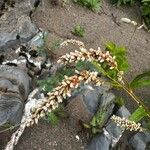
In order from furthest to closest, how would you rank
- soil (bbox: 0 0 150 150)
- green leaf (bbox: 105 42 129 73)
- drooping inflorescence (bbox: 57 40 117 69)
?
soil (bbox: 0 0 150 150)
green leaf (bbox: 105 42 129 73)
drooping inflorescence (bbox: 57 40 117 69)

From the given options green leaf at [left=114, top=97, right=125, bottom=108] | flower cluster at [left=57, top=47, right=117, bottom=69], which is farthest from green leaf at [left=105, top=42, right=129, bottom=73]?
flower cluster at [left=57, top=47, right=117, bottom=69]

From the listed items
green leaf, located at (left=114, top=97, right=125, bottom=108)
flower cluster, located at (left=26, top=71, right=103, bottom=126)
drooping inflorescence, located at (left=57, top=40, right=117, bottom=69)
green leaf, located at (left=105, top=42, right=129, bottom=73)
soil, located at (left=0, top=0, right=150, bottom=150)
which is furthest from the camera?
soil, located at (left=0, top=0, right=150, bottom=150)

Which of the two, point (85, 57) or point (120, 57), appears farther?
point (120, 57)

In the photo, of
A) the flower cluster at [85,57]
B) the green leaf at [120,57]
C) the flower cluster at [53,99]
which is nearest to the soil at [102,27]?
the green leaf at [120,57]

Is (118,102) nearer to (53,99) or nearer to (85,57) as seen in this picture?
(85,57)

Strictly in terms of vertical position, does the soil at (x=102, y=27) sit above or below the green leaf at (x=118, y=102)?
below

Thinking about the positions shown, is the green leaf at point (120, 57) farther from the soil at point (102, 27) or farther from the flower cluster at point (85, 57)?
the flower cluster at point (85, 57)

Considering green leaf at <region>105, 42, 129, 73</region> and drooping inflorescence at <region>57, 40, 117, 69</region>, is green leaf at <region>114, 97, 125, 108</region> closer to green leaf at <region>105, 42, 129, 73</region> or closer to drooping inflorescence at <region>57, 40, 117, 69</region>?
green leaf at <region>105, 42, 129, 73</region>

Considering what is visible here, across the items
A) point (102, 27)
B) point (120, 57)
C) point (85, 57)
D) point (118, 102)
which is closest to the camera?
point (85, 57)

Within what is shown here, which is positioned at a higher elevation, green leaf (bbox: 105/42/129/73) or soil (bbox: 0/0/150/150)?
green leaf (bbox: 105/42/129/73)

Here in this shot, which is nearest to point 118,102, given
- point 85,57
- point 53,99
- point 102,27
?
point 102,27

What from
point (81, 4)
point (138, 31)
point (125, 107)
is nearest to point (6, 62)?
point (125, 107)
